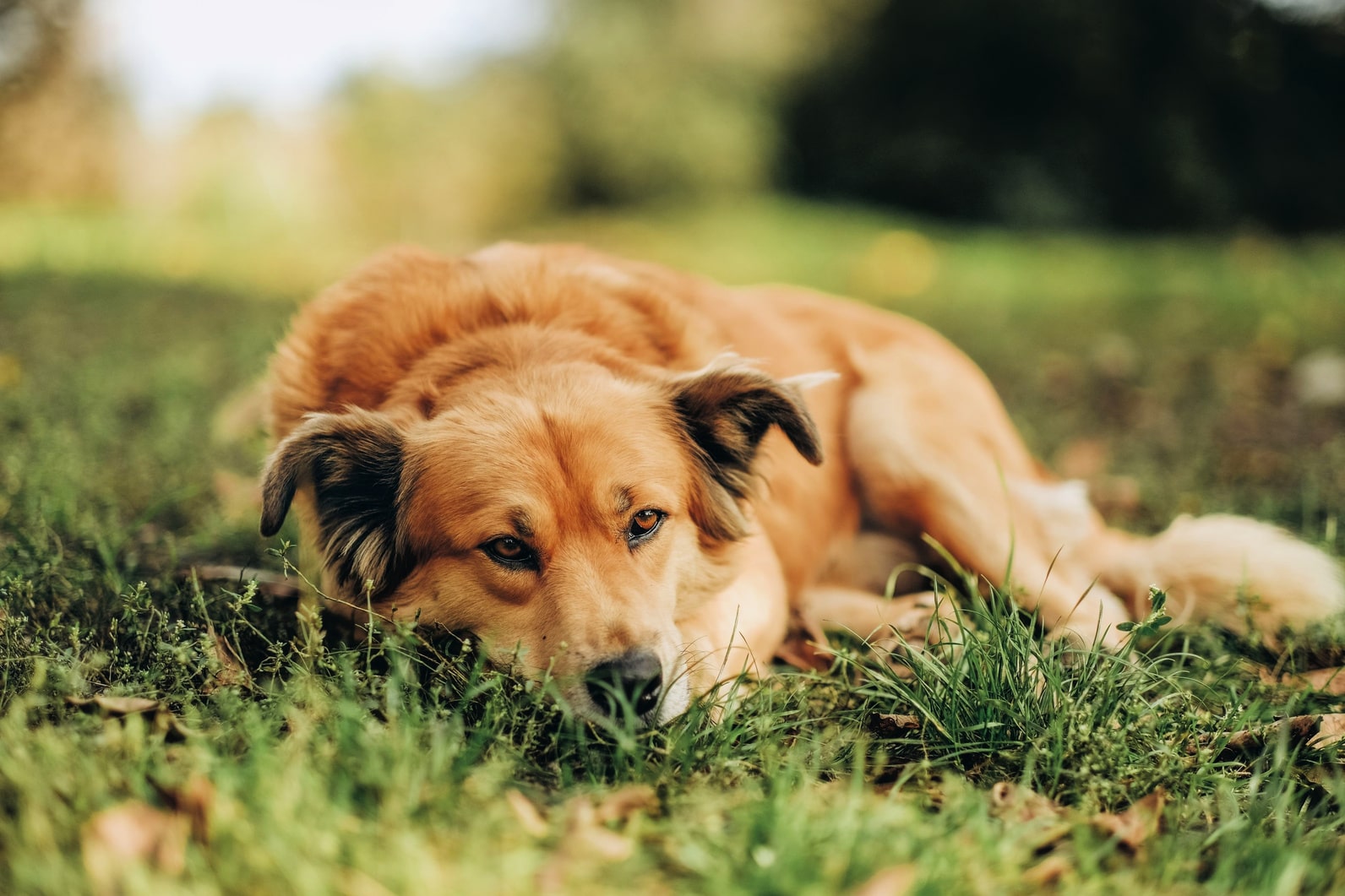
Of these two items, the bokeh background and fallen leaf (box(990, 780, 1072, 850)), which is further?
the bokeh background

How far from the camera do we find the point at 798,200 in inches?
587

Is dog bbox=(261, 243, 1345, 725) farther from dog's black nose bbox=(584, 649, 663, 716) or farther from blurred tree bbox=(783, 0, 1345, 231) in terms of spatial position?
blurred tree bbox=(783, 0, 1345, 231)

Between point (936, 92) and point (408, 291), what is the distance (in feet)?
39.9

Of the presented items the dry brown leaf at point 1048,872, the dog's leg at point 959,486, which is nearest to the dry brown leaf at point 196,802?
the dry brown leaf at point 1048,872

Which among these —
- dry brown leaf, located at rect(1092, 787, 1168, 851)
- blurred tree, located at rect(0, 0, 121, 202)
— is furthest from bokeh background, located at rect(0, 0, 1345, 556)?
dry brown leaf, located at rect(1092, 787, 1168, 851)

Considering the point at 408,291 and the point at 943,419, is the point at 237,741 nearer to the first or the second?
the point at 408,291

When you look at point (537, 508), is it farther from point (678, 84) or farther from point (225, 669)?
point (678, 84)

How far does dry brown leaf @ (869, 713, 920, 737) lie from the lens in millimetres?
2268

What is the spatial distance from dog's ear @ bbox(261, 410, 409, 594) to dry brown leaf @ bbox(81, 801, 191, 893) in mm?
890

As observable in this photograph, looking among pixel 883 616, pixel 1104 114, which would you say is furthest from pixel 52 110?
pixel 1104 114

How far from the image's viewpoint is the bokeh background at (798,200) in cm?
479

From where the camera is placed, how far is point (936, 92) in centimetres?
1327

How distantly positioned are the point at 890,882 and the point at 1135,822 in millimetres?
679

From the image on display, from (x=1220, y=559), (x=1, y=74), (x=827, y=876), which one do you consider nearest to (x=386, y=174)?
(x=1, y=74)
